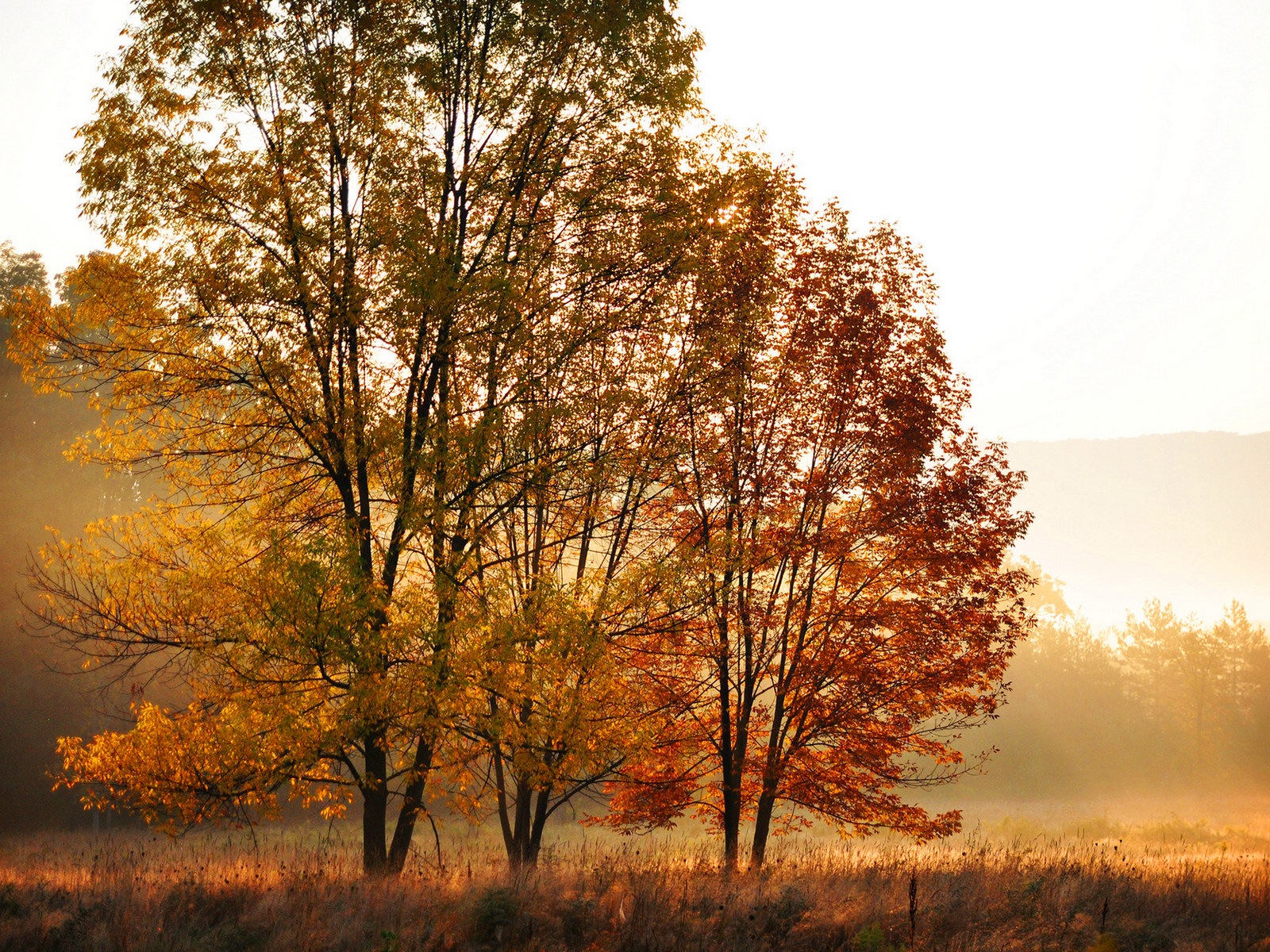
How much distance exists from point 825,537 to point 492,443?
14.8 ft

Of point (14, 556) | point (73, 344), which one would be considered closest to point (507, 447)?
point (73, 344)

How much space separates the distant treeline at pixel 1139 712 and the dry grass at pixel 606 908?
43776mm

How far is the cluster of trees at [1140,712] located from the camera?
2099 inches

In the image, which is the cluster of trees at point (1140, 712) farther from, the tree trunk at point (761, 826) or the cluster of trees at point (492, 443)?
the cluster of trees at point (492, 443)

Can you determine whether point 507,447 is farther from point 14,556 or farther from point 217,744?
point 14,556

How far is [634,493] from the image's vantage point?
11.1 meters

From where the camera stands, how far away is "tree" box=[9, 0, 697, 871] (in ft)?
26.9

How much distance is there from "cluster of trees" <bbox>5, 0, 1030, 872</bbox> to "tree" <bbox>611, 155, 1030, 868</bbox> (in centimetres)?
6

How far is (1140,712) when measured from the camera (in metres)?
58.9

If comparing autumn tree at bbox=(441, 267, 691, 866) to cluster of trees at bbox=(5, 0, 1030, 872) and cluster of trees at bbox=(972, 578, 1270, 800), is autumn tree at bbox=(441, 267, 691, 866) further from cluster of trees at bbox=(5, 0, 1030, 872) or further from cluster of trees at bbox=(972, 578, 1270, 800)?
cluster of trees at bbox=(972, 578, 1270, 800)

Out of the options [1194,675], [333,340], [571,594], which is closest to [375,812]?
[571,594]

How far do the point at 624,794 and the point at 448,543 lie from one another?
3993mm

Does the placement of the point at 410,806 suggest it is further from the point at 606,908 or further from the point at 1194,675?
the point at 1194,675

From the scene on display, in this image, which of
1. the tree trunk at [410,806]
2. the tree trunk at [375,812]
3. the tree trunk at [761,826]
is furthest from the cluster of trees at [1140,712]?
the tree trunk at [375,812]
